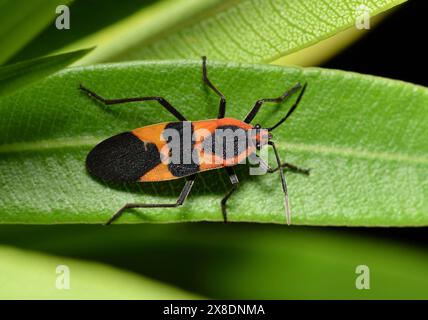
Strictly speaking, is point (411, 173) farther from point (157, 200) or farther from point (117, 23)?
point (117, 23)

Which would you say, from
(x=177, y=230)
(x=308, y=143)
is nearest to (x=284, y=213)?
(x=308, y=143)

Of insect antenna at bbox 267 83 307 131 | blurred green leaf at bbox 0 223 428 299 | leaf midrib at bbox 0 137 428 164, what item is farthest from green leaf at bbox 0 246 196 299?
insect antenna at bbox 267 83 307 131

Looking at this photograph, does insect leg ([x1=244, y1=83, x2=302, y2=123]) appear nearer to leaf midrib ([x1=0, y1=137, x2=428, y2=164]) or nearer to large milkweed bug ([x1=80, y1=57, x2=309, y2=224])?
large milkweed bug ([x1=80, y1=57, x2=309, y2=224])

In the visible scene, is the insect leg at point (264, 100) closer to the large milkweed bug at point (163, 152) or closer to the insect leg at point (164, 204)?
the large milkweed bug at point (163, 152)

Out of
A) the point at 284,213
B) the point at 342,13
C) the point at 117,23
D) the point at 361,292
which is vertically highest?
the point at 117,23

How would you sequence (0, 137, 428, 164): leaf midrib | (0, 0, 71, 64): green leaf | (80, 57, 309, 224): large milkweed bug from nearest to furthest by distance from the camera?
(0, 0, 71, 64): green leaf → (0, 137, 428, 164): leaf midrib → (80, 57, 309, 224): large milkweed bug

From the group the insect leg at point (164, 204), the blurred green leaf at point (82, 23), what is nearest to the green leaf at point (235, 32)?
the blurred green leaf at point (82, 23)

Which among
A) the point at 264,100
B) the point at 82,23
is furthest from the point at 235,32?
the point at 82,23
